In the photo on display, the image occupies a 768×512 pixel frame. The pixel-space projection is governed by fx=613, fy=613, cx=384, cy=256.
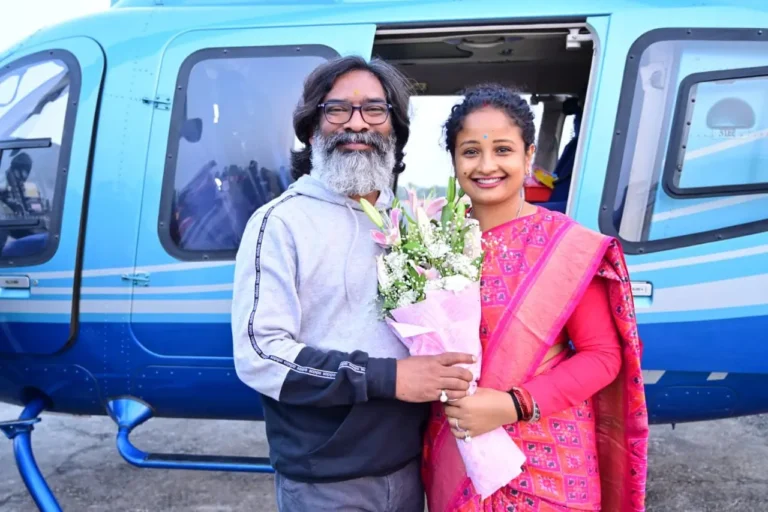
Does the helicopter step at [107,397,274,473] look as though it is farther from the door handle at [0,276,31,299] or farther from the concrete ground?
the concrete ground

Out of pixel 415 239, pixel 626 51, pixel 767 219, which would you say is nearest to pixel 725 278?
pixel 767 219

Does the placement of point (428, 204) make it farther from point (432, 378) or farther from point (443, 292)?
point (432, 378)

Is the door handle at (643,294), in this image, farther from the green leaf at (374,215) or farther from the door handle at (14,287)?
the door handle at (14,287)

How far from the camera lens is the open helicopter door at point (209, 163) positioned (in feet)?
8.75

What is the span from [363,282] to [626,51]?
5.43ft

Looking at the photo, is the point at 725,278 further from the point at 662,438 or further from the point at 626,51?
the point at 662,438

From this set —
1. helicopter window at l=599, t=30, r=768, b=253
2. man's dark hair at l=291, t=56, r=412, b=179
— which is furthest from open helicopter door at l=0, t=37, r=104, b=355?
helicopter window at l=599, t=30, r=768, b=253

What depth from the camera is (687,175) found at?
2.44m

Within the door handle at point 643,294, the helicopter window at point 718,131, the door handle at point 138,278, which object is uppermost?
the helicopter window at point 718,131

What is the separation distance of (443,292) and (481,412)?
0.29m

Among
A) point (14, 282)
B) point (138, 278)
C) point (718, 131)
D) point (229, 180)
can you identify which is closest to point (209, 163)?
point (229, 180)

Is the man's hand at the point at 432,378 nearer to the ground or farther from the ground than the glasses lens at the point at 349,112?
nearer to the ground

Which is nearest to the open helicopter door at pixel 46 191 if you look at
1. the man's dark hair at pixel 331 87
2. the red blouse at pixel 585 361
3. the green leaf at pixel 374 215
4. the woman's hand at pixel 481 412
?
the man's dark hair at pixel 331 87

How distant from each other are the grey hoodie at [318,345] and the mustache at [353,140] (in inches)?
7.0
